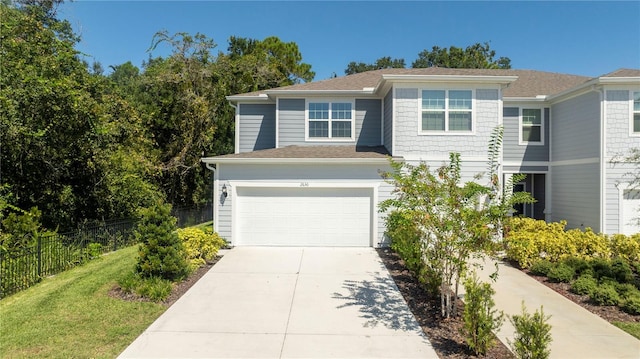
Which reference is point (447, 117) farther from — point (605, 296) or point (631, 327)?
point (631, 327)

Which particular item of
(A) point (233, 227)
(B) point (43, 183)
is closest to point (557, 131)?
(A) point (233, 227)

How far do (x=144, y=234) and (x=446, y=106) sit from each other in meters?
9.47

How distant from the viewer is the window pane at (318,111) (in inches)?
529

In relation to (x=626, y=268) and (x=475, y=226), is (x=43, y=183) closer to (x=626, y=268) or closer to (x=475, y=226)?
(x=475, y=226)

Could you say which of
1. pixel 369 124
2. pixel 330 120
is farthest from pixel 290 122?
pixel 369 124

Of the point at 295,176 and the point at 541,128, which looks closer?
the point at 295,176

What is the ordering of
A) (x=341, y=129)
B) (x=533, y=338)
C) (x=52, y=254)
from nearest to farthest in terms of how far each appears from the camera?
(x=533, y=338) < (x=52, y=254) < (x=341, y=129)

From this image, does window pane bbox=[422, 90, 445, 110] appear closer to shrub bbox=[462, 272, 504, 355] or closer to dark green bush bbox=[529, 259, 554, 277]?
dark green bush bbox=[529, 259, 554, 277]

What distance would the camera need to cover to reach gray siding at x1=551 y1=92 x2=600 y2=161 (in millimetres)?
11508

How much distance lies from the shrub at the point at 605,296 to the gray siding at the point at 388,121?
6.61 m

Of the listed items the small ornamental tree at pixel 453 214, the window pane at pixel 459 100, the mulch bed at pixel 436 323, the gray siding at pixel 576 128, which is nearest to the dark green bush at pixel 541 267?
the mulch bed at pixel 436 323

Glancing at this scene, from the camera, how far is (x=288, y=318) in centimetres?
568

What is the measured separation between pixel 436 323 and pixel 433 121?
24.0ft

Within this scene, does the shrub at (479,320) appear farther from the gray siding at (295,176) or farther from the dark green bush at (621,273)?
the gray siding at (295,176)
